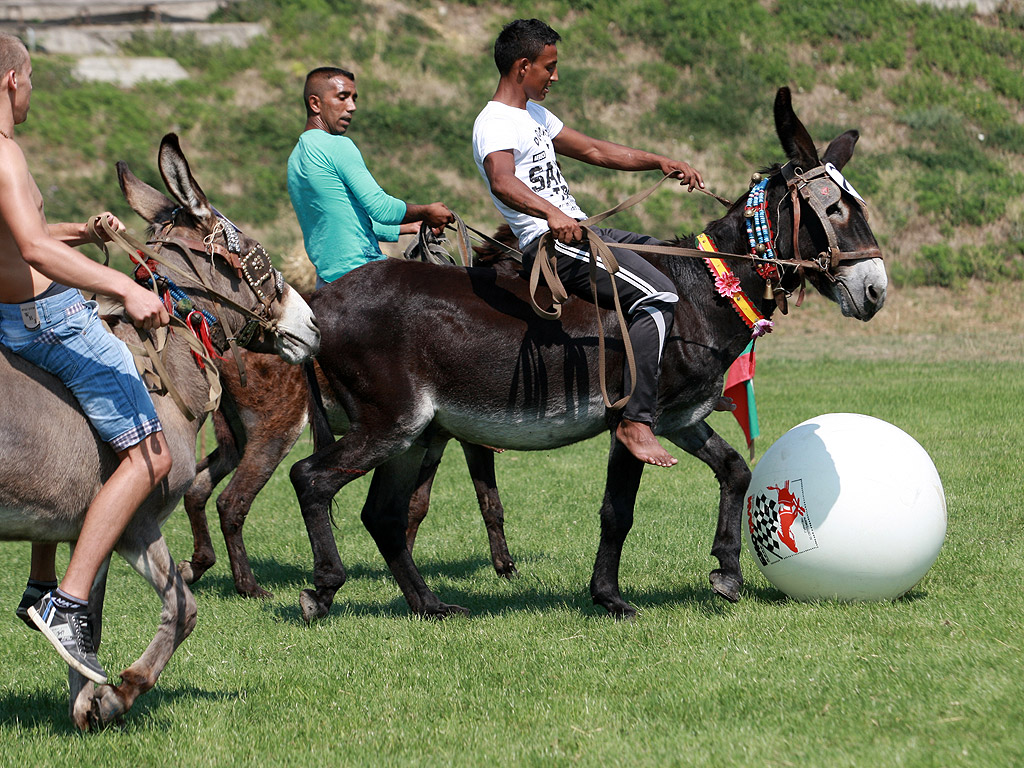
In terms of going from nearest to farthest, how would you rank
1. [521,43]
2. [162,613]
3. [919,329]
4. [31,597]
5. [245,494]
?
[162,613], [31,597], [521,43], [245,494], [919,329]

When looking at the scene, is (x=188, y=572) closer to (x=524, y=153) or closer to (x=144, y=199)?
(x=144, y=199)

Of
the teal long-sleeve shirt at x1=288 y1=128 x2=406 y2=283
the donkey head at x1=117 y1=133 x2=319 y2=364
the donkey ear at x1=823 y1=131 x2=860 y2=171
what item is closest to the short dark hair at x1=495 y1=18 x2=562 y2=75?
the teal long-sleeve shirt at x1=288 y1=128 x2=406 y2=283

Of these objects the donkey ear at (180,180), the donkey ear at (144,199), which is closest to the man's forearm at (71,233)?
the donkey ear at (144,199)

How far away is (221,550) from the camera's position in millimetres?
9055

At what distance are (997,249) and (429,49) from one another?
17.2 m

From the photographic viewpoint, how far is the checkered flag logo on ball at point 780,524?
5.86 m

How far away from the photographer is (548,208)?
18.7ft

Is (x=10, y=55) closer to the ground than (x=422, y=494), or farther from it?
farther from it

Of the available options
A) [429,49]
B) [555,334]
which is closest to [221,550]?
[555,334]

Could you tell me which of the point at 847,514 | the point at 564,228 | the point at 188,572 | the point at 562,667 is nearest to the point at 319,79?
the point at 564,228

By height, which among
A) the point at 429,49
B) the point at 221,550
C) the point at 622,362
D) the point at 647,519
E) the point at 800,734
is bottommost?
the point at 221,550

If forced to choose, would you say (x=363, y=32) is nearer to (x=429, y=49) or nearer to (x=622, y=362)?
(x=429, y=49)

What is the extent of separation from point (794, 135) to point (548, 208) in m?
1.46

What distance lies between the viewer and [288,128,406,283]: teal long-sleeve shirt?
6641 millimetres
